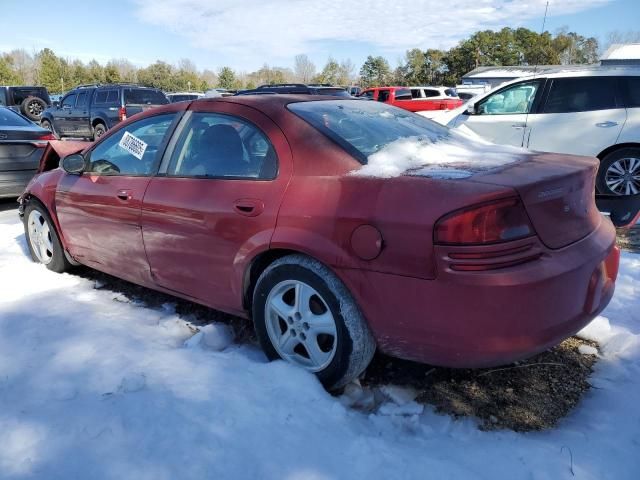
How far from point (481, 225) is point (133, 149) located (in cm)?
253

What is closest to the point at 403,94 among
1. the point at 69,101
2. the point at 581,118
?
the point at 69,101

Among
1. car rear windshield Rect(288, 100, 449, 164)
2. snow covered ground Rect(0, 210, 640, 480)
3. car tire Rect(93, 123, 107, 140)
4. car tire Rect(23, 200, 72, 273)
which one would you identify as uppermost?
car rear windshield Rect(288, 100, 449, 164)

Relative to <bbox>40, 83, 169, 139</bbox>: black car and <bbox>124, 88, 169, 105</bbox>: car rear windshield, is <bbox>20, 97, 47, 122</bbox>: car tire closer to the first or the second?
<bbox>40, 83, 169, 139</bbox>: black car

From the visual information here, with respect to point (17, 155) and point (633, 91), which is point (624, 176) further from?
point (17, 155)

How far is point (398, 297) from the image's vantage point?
2.16 m

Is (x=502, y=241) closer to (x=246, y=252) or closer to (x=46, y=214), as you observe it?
(x=246, y=252)

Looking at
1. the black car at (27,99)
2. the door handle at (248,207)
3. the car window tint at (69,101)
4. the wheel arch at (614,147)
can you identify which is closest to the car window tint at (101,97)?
the car window tint at (69,101)

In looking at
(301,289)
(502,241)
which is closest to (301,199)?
(301,289)

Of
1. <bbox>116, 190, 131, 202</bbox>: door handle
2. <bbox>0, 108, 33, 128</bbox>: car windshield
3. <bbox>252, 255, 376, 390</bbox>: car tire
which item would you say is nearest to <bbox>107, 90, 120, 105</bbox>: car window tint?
<bbox>0, 108, 33, 128</bbox>: car windshield

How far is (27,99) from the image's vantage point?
21.7m

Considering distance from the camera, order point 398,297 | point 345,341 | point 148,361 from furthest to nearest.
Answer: point 148,361 < point 345,341 < point 398,297

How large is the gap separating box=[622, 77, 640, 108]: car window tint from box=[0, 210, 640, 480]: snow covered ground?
15.3 ft

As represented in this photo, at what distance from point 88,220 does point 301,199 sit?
2014mm

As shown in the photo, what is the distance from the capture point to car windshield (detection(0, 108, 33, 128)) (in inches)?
290
